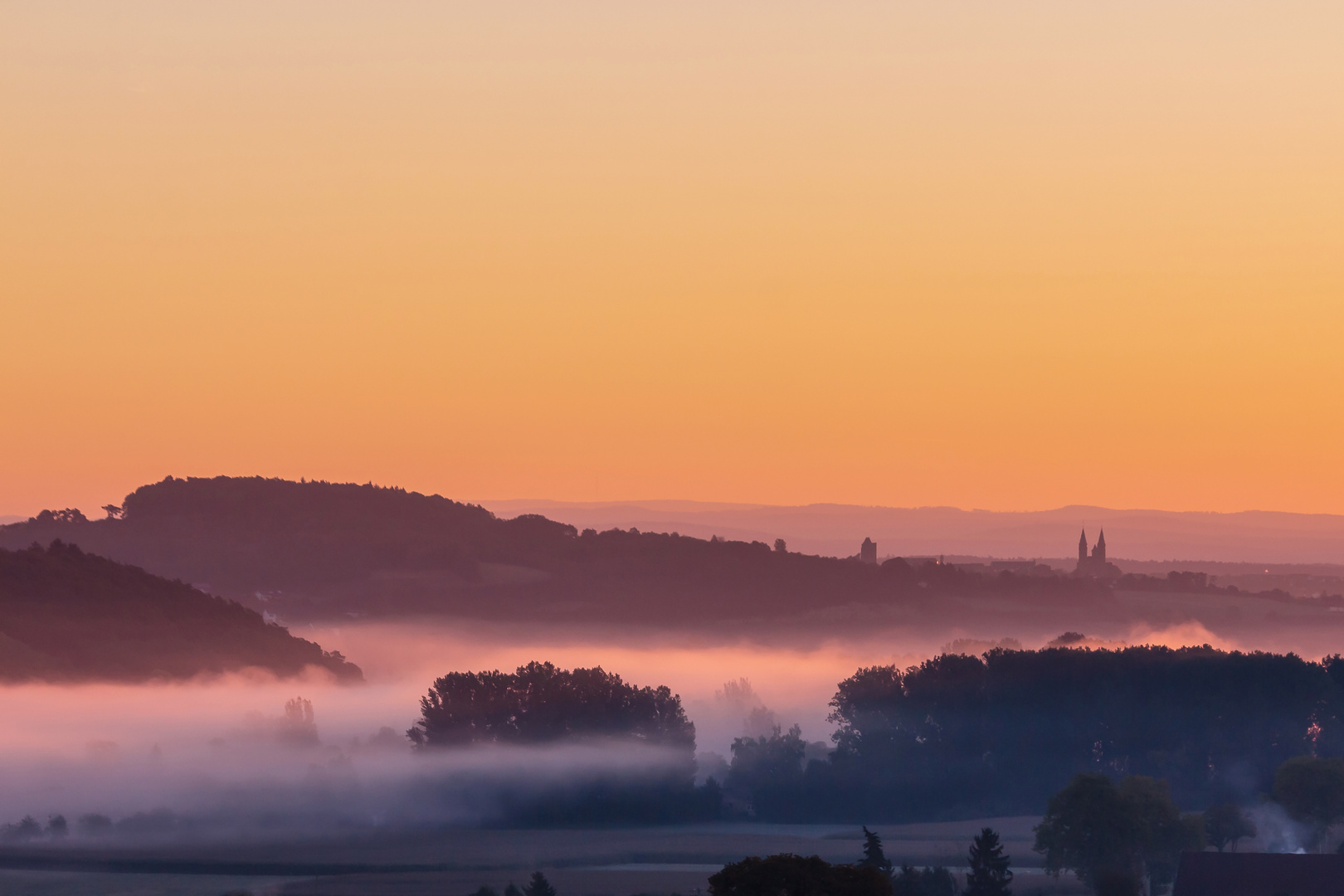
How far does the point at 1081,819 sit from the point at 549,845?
59301 millimetres

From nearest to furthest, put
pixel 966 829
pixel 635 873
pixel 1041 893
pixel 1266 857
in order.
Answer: pixel 1266 857, pixel 1041 893, pixel 635 873, pixel 966 829

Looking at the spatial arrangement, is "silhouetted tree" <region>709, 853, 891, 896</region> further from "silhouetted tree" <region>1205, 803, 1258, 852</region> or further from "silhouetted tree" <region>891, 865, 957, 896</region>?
"silhouetted tree" <region>1205, 803, 1258, 852</region>

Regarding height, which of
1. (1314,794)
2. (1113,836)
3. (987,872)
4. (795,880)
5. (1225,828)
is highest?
(1314,794)

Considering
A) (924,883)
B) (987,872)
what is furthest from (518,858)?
(987,872)

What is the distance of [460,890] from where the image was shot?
5837 inches

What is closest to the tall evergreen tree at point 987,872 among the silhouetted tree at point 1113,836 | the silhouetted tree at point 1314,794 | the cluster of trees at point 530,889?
the silhouetted tree at point 1113,836

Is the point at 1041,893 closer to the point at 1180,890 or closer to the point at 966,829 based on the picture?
the point at 1180,890

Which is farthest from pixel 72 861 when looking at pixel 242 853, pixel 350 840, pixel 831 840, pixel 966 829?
pixel 966 829

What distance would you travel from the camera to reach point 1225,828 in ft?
518

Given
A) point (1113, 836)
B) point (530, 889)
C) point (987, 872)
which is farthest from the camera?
point (1113, 836)

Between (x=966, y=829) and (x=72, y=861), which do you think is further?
(x=966, y=829)

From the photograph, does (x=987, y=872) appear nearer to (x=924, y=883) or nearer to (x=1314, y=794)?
(x=924, y=883)

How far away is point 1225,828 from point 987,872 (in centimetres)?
3843

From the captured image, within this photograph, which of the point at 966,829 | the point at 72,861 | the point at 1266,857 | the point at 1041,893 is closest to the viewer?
the point at 1266,857
